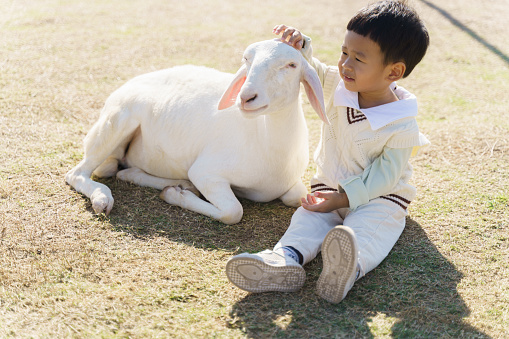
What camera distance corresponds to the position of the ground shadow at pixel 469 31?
326 inches

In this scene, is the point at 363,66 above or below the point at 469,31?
above

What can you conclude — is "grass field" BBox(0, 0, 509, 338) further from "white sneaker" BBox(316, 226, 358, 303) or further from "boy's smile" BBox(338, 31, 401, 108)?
"boy's smile" BBox(338, 31, 401, 108)

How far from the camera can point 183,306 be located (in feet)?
9.57

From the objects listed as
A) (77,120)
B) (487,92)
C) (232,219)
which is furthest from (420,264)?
(487,92)

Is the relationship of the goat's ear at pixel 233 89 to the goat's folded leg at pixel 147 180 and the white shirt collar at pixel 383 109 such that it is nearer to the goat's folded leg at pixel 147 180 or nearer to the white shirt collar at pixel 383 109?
the white shirt collar at pixel 383 109

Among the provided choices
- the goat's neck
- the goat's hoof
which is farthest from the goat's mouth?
the goat's hoof

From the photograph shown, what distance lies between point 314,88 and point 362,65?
318mm

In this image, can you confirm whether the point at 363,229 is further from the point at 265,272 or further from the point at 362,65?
the point at 362,65

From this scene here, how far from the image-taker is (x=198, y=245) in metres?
3.52

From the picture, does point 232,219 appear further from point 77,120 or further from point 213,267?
point 77,120

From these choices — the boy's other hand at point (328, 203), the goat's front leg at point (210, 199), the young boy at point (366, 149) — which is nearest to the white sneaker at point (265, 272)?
the young boy at point (366, 149)

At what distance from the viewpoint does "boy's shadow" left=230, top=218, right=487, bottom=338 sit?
275cm

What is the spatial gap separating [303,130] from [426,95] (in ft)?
11.4

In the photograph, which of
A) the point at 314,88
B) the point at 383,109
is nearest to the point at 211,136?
the point at 314,88
